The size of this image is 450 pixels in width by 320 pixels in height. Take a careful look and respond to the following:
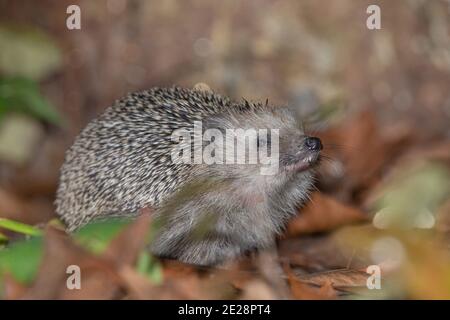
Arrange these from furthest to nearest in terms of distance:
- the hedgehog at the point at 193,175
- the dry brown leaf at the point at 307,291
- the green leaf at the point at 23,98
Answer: the green leaf at the point at 23,98, the hedgehog at the point at 193,175, the dry brown leaf at the point at 307,291

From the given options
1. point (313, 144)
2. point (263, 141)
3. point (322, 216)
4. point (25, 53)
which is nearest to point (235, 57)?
point (25, 53)

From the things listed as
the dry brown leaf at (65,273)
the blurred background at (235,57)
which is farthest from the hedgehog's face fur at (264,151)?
the blurred background at (235,57)

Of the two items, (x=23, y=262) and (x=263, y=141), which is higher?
(x=263, y=141)

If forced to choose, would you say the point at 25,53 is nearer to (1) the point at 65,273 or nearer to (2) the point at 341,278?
(1) the point at 65,273

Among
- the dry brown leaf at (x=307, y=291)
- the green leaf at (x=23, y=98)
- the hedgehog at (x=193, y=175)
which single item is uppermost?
the green leaf at (x=23, y=98)

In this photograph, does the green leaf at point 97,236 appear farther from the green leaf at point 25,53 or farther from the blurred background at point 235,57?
the green leaf at point 25,53

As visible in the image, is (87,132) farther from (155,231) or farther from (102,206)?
(155,231)

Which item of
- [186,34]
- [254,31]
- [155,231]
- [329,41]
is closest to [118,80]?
[186,34]

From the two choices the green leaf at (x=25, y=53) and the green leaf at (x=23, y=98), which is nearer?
the green leaf at (x=23, y=98)
